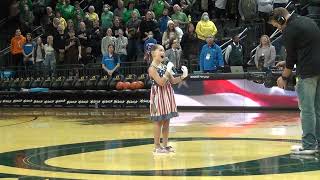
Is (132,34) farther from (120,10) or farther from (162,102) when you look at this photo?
(162,102)

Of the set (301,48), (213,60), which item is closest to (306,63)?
(301,48)

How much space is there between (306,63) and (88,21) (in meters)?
16.0

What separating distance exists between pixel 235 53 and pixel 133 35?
14.3ft

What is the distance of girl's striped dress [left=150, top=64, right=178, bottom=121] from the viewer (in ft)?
31.1

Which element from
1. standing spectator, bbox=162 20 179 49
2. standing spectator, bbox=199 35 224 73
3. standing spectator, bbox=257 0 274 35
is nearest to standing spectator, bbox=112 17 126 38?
standing spectator, bbox=162 20 179 49

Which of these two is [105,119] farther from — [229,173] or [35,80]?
[229,173]

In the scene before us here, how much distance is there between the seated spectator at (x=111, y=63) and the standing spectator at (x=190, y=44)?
8.19ft

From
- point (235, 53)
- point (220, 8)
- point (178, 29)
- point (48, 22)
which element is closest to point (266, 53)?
point (235, 53)

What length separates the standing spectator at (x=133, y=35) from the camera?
71.3 feet

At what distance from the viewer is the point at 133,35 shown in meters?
21.7

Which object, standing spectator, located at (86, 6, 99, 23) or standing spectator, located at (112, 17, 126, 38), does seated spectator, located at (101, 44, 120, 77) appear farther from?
standing spectator, located at (86, 6, 99, 23)

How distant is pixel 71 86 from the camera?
882 inches

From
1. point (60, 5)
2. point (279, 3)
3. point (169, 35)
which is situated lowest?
point (169, 35)

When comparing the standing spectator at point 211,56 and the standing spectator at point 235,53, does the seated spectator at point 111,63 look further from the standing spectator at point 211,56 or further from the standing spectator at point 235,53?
the standing spectator at point 235,53
